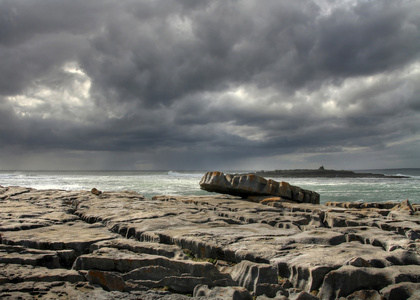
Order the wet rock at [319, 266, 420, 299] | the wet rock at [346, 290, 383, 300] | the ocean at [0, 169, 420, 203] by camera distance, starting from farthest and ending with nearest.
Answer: the ocean at [0, 169, 420, 203]
the wet rock at [319, 266, 420, 299]
the wet rock at [346, 290, 383, 300]

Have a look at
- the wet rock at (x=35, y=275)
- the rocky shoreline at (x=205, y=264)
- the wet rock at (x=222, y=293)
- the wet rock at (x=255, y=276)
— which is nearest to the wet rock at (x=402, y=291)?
the rocky shoreline at (x=205, y=264)

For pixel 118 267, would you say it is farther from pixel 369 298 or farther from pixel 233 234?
pixel 369 298

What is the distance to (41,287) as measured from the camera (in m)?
2.94

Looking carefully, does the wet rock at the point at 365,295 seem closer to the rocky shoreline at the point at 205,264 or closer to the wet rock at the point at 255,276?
the rocky shoreline at the point at 205,264

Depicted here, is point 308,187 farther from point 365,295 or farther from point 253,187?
point 365,295

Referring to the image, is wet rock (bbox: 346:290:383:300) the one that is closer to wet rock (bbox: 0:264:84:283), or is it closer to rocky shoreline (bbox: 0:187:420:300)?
rocky shoreline (bbox: 0:187:420:300)

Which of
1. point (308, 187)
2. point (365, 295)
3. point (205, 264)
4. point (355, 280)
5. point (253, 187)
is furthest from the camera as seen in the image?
point (308, 187)

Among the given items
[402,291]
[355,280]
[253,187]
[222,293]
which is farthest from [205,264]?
[253,187]

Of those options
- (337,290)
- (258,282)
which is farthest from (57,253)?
(337,290)

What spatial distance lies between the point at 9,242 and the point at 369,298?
501cm

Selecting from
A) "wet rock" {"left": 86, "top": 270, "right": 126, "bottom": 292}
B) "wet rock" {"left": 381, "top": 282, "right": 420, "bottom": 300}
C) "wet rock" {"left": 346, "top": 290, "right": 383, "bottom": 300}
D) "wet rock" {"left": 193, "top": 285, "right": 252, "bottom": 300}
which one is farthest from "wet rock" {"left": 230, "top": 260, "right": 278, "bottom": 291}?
"wet rock" {"left": 86, "top": 270, "right": 126, "bottom": 292}

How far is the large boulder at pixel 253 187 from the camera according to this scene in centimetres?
1473

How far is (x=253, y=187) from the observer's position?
576 inches

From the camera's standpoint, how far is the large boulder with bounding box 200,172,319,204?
14727mm
